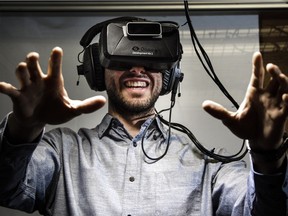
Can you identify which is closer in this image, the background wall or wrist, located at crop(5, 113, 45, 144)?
wrist, located at crop(5, 113, 45, 144)

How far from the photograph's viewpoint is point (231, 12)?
1.43 m

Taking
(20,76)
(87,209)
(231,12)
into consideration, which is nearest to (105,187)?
(87,209)

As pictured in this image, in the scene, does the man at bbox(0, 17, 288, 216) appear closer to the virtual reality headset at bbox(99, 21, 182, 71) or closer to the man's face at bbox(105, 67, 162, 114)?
the man's face at bbox(105, 67, 162, 114)

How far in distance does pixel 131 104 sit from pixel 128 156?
177mm

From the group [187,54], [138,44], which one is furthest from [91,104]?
[187,54]

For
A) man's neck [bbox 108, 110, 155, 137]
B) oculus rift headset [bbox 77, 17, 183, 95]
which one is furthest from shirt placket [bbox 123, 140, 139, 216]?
oculus rift headset [bbox 77, 17, 183, 95]

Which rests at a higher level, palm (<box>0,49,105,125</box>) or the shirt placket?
palm (<box>0,49,105,125</box>)

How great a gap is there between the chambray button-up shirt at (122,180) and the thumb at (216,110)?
28 centimetres

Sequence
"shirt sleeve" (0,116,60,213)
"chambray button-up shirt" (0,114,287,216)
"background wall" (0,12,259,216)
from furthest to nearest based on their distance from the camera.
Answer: "background wall" (0,12,259,216) → "chambray button-up shirt" (0,114,287,216) → "shirt sleeve" (0,116,60,213)

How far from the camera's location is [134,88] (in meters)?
1.21

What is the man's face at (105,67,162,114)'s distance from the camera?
121cm

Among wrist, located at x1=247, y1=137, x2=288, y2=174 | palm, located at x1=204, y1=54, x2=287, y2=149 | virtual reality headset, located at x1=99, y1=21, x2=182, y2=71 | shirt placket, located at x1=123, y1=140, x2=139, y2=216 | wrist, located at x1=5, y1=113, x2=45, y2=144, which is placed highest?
virtual reality headset, located at x1=99, y1=21, x2=182, y2=71

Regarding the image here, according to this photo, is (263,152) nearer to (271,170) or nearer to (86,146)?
(271,170)

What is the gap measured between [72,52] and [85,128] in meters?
0.29
